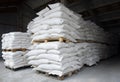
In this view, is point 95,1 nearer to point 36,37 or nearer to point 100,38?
point 100,38

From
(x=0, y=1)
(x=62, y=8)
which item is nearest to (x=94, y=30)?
(x=62, y=8)

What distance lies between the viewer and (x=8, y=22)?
12.3m

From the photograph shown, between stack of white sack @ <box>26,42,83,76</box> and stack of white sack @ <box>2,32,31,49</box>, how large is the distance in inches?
50.0

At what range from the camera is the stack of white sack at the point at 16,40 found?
5855 mm

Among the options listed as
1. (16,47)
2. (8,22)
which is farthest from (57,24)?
(8,22)

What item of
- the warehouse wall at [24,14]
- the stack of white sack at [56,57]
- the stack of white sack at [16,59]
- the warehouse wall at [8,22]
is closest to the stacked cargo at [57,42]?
the stack of white sack at [56,57]

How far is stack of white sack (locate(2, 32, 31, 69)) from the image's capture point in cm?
580

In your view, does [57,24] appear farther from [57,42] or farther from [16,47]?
[16,47]

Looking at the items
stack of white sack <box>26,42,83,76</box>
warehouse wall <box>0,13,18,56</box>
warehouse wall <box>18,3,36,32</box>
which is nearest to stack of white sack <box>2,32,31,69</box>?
stack of white sack <box>26,42,83,76</box>

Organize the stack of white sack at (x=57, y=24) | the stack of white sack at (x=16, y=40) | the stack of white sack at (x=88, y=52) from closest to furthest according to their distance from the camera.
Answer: the stack of white sack at (x=57, y=24) < the stack of white sack at (x=88, y=52) < the stack of white sack at (x=16, y=40)

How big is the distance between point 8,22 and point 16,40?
23.2 feet

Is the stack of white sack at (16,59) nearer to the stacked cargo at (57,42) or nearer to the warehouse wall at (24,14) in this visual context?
the stacked cargo at (57,42)

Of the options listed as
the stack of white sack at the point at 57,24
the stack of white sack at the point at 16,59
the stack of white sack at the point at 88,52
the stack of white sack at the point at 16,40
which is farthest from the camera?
the stack of white sack at the point at 16,40

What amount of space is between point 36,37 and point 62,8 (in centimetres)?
142
